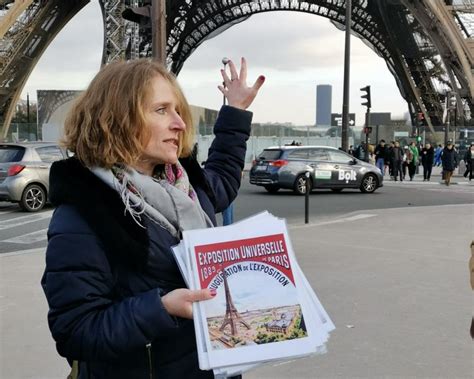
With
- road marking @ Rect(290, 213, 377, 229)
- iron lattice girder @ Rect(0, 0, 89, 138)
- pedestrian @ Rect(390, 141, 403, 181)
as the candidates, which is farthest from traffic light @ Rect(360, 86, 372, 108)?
iron lattice girder @ Rect(0, 0, 89, 138)

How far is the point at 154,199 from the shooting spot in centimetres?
157

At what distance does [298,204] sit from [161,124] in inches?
490

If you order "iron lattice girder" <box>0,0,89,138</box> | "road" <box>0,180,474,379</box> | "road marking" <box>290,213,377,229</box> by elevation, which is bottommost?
"road marking" <box>290,213,377,229</box>

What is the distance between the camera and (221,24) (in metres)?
54.6

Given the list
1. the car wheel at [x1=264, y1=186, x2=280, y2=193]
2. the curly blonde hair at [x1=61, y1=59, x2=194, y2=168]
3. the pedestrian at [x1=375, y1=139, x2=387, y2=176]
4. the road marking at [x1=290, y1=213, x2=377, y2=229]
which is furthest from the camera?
the pedestrian at [x1=375, y1=139, x2=387, y2=176]

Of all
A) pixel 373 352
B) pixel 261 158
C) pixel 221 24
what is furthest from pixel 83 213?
pixel 221 24

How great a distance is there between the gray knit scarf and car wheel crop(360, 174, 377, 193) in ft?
53.4

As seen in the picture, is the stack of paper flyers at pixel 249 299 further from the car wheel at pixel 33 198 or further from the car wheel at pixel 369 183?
the car wheel at pixel 369 183

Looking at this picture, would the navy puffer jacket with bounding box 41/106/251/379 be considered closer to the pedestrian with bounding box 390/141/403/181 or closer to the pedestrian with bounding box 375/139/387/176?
the pedestrian with bounding box 390/141/403/181

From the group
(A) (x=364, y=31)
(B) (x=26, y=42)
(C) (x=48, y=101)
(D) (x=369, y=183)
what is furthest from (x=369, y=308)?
(A) (x=364, y=31)

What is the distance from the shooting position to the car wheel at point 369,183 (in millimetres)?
17438

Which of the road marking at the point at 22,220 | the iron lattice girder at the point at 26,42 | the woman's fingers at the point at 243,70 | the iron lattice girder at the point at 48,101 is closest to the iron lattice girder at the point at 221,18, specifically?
the iron lattice girder at the point at 26,42

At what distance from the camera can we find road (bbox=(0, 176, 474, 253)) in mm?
9266

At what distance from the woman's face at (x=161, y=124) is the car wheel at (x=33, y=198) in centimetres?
→ 1132
